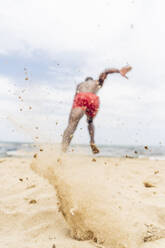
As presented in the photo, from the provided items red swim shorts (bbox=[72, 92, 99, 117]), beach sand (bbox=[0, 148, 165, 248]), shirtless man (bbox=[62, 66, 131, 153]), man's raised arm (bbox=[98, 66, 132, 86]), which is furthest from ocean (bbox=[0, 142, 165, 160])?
beach sand (bbox=[0, 148, 165, 248])

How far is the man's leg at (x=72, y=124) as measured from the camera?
4713 millimetres

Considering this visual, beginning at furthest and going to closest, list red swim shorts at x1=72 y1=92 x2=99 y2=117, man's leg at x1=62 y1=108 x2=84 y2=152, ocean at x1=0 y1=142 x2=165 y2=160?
ocean at x1=0 y1=142 x2=165 y2=160, red swim shorts at x1=72 y1=92 x2=99 y2=117, man's leg at x1=62 y1=108 x2=84 y2=152

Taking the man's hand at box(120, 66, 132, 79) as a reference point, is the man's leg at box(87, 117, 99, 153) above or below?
below

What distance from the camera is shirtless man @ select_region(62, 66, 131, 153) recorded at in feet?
15.6

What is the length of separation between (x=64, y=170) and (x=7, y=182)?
1745 mm

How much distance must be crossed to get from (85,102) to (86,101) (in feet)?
0.09

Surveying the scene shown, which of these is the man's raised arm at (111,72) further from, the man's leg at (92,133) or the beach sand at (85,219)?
the beach sand at (85,219)

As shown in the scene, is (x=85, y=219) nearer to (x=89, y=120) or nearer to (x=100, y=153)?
(x=89, y=120)

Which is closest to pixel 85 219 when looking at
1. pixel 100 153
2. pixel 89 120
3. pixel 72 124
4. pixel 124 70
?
pixel 72 124

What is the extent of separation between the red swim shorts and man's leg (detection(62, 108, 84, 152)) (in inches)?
4.3

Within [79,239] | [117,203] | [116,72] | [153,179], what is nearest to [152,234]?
[117,203]

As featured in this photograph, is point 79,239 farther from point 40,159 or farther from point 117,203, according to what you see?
point 40,159

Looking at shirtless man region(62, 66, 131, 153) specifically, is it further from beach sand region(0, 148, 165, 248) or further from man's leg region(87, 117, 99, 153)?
beach sand region(0, 148, 165, 248)

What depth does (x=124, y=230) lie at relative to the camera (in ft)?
5.10
